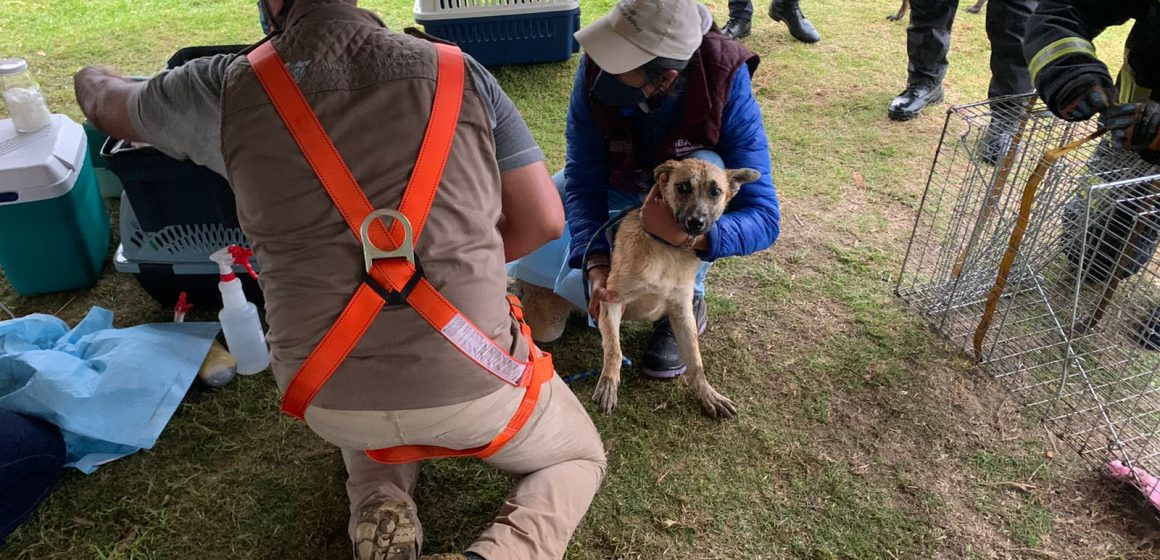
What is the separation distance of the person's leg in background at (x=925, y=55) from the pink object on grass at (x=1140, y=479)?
3107 mm

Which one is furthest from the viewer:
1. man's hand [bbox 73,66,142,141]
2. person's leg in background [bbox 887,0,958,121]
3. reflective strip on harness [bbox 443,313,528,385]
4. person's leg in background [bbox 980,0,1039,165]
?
person's leg in background [bbox 887,0,958,121]

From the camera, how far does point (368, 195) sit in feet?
5.33

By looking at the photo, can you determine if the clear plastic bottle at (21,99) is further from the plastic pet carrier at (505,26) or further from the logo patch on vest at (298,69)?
the plastic pet carrier at (505,26)

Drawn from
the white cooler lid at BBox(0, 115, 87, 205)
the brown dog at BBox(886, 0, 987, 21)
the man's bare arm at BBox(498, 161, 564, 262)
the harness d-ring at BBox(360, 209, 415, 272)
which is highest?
the harness d-ring at BBox(360, 209, 415, 272)

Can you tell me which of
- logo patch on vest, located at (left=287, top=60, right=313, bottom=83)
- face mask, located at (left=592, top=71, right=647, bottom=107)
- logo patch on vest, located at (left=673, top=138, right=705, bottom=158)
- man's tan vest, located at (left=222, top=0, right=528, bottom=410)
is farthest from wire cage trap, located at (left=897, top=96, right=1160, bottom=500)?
logo patch on vest, located at (left=287, top=60, right=313, bottom=83)

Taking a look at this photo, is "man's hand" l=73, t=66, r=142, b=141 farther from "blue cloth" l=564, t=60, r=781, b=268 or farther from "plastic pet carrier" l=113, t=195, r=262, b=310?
"blue cloth" l=564, t=60, r=781, b=268

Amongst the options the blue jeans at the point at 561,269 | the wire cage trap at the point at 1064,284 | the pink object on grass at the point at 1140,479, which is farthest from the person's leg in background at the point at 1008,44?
the blue jeans at the point at 561,269

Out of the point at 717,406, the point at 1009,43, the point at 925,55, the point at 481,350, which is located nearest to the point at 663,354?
the point at 717,406

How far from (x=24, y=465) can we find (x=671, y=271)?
7.10 ft

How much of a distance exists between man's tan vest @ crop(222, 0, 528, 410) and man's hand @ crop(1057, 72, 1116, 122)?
6.80ft

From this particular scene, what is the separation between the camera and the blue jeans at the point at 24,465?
7.46ft

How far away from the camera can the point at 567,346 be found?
322 centimetres

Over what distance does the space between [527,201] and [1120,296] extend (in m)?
2.19

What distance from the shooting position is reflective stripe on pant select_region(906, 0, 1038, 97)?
14.3ft
